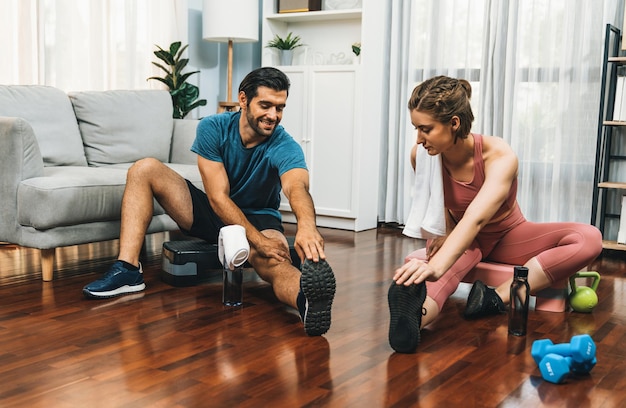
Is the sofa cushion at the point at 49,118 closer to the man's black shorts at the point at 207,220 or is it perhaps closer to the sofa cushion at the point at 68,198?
the sofa cushion at the point at 68,198

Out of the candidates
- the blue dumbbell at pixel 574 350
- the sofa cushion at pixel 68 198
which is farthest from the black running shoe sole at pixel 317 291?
the sofa cushion at pixel 68 198

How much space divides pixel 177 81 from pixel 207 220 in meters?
1.91

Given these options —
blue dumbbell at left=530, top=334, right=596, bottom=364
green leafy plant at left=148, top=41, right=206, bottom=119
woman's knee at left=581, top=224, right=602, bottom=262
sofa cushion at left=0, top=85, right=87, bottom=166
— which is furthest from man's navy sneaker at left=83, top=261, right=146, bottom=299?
green leafy plant at left=148, top=41, right=206, bottom=119

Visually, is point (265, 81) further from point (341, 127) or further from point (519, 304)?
point (341, 127)

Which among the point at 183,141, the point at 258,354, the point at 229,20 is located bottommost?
the point at 258,354

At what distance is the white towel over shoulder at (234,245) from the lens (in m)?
2.30

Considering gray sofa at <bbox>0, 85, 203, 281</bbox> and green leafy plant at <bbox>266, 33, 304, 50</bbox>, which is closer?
gray sofa at <bbox>0, 85, 203, 281</bbox>

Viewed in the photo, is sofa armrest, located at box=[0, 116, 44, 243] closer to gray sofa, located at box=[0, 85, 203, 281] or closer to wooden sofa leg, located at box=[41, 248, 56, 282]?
gray sofa, located at box=[0, 85, 203, 281]

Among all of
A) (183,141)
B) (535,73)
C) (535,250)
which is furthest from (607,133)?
(183,141)

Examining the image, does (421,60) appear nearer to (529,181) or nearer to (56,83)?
(529,181)

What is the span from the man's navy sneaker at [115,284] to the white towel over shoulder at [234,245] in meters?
0.45

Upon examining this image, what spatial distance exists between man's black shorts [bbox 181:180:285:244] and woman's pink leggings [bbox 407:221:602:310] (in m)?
0.73

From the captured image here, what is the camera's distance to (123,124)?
3.74 meters

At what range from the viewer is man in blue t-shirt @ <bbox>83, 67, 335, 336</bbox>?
2498 mm
